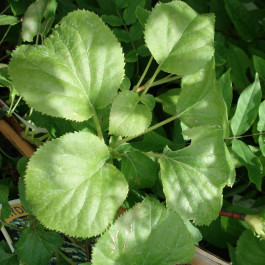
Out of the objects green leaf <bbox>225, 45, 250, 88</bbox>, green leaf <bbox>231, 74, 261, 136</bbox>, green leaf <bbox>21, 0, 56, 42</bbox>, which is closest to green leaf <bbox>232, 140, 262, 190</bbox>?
green leaf <bbox>231, 74, 261, 136</bbox>

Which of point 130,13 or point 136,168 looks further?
point 130,13

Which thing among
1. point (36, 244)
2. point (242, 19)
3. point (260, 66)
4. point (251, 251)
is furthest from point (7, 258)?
point (242, 19)

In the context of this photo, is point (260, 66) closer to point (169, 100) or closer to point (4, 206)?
point (169, 100)

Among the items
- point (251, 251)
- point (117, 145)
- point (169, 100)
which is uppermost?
point (117, 145)

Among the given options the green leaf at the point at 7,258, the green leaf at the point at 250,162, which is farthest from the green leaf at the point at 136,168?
the green leaf at the point at 7,258

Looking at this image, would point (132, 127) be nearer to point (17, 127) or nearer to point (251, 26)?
point (17, 127)

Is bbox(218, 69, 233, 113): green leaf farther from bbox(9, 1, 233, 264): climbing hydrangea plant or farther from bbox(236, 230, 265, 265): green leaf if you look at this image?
bbox(236, 230, 265, 265): green leaf

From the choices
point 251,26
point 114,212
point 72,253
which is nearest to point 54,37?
point 114,212
